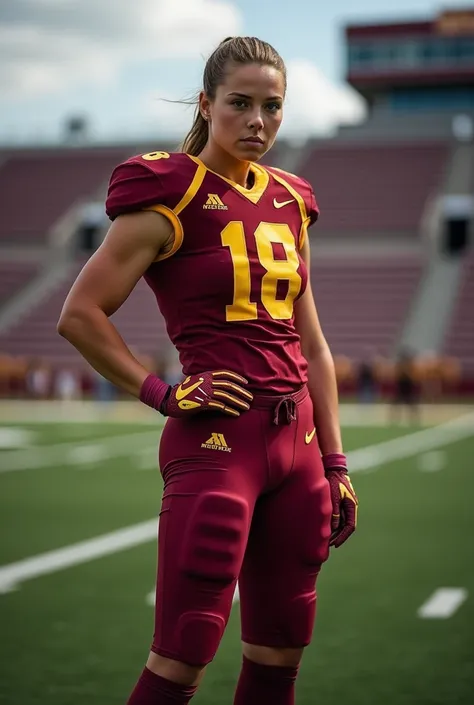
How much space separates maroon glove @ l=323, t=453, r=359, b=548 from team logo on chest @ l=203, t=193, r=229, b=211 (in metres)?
0.77

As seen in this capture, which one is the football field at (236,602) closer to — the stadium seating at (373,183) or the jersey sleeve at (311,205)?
the jersey sleeve at (311,205)

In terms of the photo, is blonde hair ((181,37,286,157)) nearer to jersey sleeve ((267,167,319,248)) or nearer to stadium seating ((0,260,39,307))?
jersey sleeve ((267,167,319,248))

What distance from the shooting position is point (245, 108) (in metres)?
3.19

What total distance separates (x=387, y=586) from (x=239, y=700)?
4.09 m

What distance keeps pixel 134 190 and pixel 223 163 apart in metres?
0.29

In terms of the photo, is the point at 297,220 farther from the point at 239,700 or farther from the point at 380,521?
the point at 380,521

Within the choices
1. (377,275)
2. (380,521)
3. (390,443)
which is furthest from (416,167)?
(380,521)

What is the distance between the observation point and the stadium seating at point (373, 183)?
43156mm

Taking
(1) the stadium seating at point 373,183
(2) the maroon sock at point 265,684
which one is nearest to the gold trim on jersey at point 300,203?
(2) the maroon sock at point 265,684

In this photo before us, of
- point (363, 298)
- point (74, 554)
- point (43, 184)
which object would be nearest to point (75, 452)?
point (74, 554)

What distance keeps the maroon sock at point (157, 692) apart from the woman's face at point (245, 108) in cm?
129

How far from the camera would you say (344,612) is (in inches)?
260

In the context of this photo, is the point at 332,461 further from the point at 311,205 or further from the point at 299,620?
the point at 311,205

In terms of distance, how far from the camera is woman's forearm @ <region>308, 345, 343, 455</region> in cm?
347
